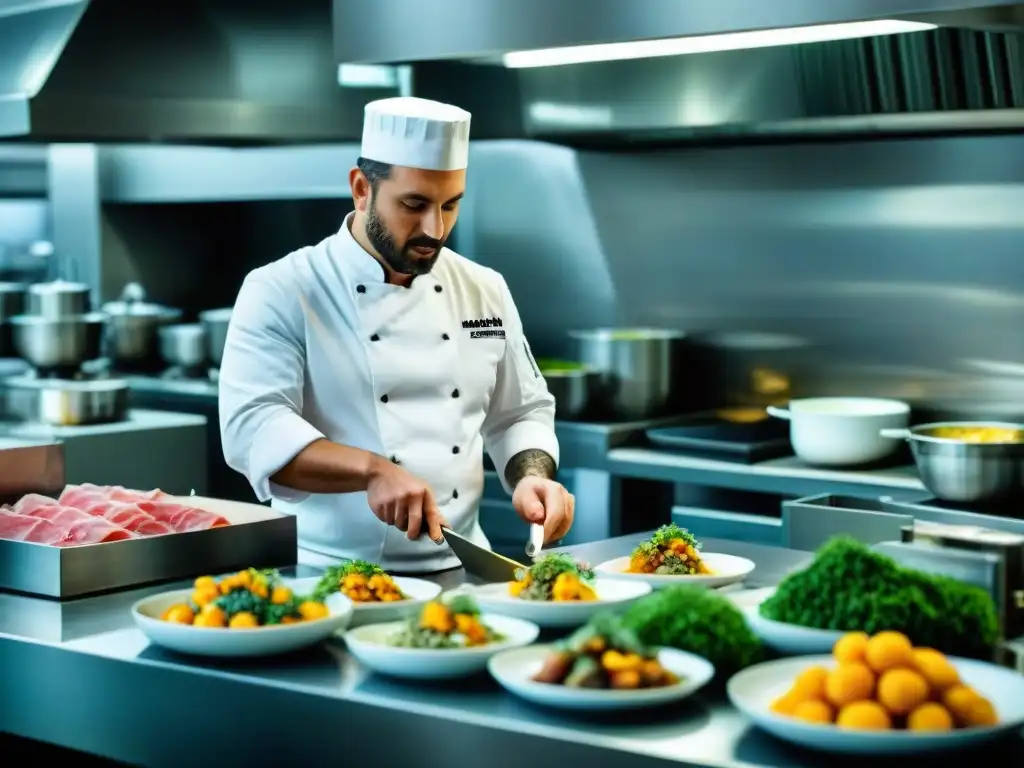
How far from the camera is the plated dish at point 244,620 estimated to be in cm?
196

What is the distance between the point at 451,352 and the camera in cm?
306

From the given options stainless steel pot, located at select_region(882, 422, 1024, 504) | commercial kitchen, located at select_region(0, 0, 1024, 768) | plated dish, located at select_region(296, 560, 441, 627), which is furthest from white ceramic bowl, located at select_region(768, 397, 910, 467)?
plated dish, located at select_region(296, 560, 441, 627)

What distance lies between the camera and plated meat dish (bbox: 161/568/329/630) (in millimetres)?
1995

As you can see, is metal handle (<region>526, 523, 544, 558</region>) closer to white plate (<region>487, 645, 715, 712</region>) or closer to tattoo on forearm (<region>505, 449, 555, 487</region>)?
tattoo on forearm (<region>505, 449, 555, 487</region>)

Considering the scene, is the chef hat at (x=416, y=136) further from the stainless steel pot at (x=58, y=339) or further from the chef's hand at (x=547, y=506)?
the stainless steel pot at (x=58, y=339)

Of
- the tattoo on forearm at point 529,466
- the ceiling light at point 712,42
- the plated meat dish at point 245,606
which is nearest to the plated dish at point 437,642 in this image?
the plated meat dish at point 245,606

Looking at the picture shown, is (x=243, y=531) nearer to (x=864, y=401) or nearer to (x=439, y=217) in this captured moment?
(x=439, y=217)

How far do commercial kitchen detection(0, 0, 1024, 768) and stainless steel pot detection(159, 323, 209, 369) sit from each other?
14 millimetres

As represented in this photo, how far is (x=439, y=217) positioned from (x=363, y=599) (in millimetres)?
955

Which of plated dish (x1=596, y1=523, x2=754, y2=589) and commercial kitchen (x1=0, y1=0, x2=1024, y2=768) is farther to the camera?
plated dish (x1=596, y1=523, x2=754, y2=589)

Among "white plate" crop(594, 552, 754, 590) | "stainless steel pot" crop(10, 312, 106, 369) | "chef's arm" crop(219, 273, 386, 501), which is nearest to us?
"white plate" crop(594, 552, 754, 590)

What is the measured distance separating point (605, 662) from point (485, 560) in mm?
734

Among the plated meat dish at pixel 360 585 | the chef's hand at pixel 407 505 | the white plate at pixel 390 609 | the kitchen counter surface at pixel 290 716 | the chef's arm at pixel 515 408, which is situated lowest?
the kitchen counter surface at pixel 290 716

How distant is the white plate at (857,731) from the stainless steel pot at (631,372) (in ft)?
8.66
